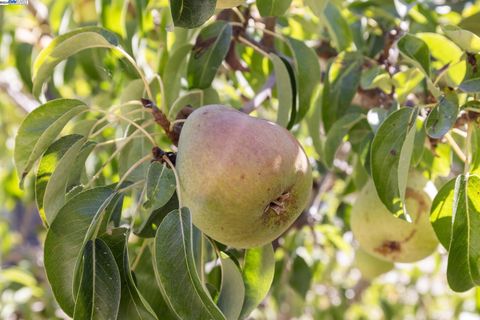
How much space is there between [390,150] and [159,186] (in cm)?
48

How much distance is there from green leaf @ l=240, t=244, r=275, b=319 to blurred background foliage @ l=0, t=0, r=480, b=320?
454mm

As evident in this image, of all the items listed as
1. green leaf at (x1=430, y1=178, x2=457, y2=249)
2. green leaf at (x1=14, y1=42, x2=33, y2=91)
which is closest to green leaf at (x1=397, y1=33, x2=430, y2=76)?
green leaf at (x1=430, y1=178, x2=457, y2=249)

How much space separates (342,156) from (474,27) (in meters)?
1.24

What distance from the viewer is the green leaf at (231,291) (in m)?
1.32

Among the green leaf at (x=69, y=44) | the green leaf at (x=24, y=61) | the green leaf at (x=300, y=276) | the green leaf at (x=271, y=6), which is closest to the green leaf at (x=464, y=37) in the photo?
the green leaf at (x=271, y=6)

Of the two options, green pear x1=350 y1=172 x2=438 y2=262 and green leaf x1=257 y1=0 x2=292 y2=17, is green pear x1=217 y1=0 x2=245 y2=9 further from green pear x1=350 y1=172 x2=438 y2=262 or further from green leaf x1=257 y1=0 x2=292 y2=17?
green pear x1=350 y1=172 x2=438 y2=262

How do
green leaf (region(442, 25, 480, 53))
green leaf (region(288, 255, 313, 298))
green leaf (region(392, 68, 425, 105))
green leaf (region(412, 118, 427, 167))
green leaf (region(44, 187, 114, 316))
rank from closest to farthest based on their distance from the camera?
green leaf (region(44, 187, 114, 316)) < green leaf (region(442, 25, 480, 53)) < green leaf (region(412, 118, 427, 167)) < green leaf (region(392, 68, 425, 105)) < green leaf (region(288, 255, 313, 298))

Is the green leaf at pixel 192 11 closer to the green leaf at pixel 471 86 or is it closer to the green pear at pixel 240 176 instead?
the green pear at pixel 240 176

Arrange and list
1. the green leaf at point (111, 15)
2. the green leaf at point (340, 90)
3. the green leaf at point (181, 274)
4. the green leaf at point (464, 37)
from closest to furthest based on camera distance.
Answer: the green leaf at point (181, 274) → the green leaf at point (464, 37) → the green leaf at point (340, 90) → the green leaf at point (111, 15)

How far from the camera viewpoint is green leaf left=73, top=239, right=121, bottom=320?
117 centimetres

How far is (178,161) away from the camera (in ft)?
4.15

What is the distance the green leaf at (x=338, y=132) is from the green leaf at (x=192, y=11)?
0.61 m

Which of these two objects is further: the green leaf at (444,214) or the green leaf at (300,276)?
the green leaf at (300,276)

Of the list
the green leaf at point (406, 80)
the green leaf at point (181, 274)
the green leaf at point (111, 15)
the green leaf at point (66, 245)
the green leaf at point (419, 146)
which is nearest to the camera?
the green leaf at point (181, 274)
